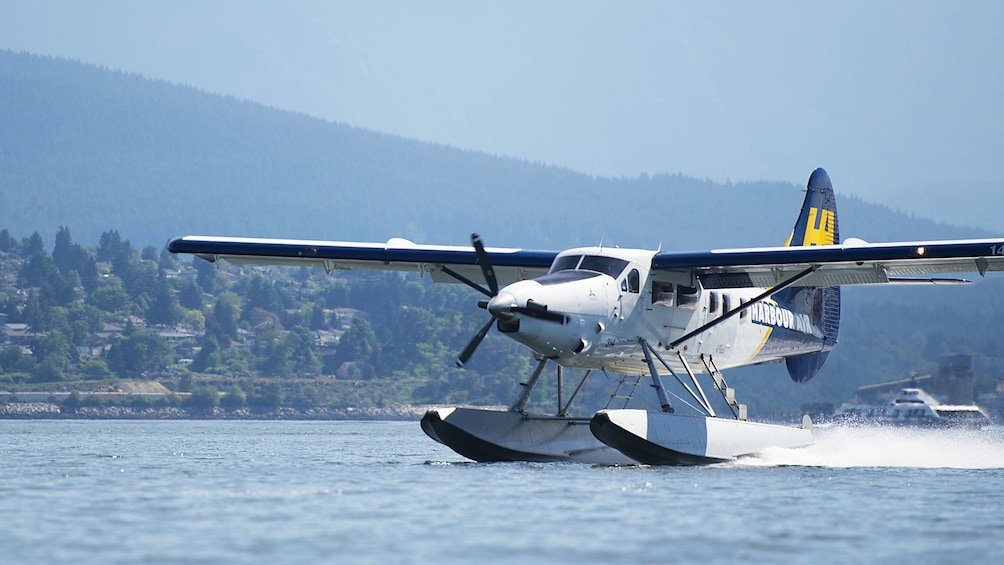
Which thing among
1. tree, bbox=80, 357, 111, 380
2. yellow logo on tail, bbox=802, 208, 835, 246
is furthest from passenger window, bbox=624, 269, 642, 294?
tree, bbox=80, 357, 111, 380

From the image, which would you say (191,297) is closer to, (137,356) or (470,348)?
(137,356)

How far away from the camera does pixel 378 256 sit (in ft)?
90.3

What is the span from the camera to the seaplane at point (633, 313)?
899 inches

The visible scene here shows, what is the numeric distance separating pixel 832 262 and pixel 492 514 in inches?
430

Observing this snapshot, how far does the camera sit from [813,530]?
48.1ft

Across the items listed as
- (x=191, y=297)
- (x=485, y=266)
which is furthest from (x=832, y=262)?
(x=191, y=297)

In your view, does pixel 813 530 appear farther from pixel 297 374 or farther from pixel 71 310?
pixel 71 310

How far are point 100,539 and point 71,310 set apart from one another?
152490 millimetres

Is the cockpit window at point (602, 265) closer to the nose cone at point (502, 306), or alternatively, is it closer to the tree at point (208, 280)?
the nose cone at point (502, 306)

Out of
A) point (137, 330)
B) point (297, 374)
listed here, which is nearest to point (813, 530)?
point (297, 374)

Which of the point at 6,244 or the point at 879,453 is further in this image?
the point at 6,244

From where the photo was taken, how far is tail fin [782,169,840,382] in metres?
30.7

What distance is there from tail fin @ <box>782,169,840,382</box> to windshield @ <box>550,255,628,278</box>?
23.4 feet

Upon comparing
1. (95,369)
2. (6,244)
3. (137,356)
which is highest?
(6,244)
